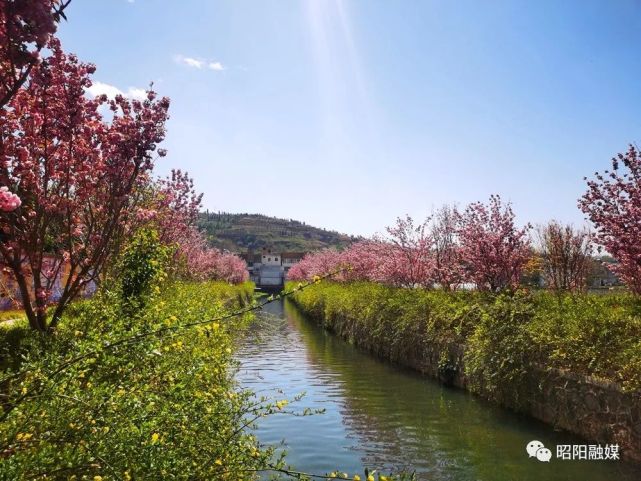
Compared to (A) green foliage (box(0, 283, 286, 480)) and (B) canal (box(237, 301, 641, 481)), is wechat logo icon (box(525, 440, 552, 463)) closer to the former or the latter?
(B) canal (box(237, 301, 641, 481))

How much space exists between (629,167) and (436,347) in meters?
7.22

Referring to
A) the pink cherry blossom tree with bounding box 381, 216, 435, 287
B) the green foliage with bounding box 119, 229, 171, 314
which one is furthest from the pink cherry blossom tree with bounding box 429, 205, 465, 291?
the green foliage with bounding box 119, 229, 171, 314

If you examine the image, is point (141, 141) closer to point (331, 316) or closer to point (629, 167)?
point (629, 167)

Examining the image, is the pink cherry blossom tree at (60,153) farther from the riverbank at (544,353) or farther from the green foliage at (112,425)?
the riverbank at (544,353)

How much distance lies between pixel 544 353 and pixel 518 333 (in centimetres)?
83

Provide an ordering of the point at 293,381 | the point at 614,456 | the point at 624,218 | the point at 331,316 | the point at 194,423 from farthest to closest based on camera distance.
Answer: the point at 331,316
the point at 293,381
the point at 624,218
the point at 614,456
the point at 194,423

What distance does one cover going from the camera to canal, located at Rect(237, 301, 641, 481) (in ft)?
27.9

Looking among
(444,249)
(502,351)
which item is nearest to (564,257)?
(444,249)

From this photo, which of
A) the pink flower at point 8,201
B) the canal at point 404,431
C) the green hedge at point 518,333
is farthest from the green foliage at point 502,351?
the pink flower at point 8,201

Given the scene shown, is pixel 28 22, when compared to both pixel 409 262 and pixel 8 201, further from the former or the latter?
pixel 409 262

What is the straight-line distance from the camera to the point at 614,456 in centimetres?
859

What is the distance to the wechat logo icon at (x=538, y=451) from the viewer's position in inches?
354

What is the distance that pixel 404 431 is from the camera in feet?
35.2

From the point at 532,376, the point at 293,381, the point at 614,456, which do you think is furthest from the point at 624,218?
the point at 293,381
